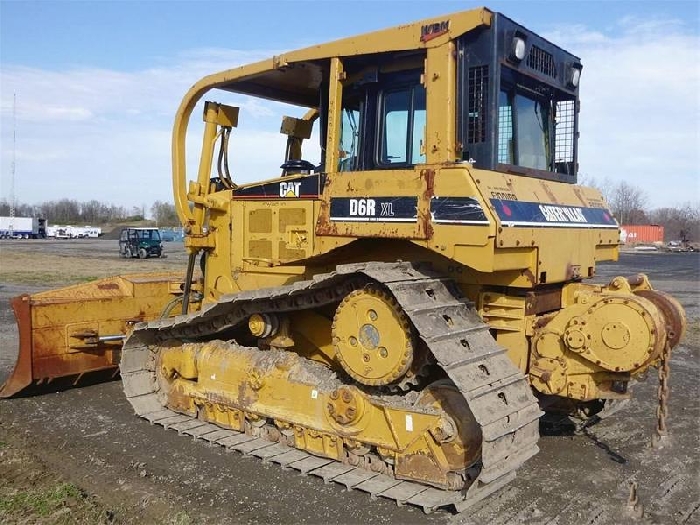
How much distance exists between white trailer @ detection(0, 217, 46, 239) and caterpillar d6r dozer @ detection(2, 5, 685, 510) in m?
86.0

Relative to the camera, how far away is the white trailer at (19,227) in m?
82.9

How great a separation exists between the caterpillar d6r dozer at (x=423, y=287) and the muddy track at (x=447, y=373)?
2cm

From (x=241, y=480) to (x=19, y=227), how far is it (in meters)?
88.2

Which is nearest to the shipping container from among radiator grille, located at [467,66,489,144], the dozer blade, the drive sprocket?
the dozer blade

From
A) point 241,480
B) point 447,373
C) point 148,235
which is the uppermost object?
point 148,235

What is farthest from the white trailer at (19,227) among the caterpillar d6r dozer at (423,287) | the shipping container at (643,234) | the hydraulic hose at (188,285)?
the caterpillar d6r dozer at (423,287)

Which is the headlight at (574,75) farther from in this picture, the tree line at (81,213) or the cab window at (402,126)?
the tree line at (81,213)

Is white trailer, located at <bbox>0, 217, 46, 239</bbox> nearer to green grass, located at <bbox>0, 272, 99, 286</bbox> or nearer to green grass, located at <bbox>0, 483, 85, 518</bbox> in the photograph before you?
green grass, located at <bbox>0, 272, 99, 286</bbox>

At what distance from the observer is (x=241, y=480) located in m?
5.47

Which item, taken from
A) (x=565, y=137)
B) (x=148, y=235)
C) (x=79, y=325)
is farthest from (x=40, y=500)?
(x=148, y=235)

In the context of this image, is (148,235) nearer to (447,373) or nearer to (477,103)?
(477,103)

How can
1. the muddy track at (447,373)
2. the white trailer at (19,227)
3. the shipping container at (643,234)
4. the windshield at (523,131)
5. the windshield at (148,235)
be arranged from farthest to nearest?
1. the white trailer at (19,227)
2. the shipping container at (643,234)
3. the windshield at (148,235)
4. the windshield at (523,131)
5. the muddy track at (447,373)

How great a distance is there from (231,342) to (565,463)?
11.4 feet

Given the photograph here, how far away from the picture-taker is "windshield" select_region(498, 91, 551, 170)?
19.3 ft
